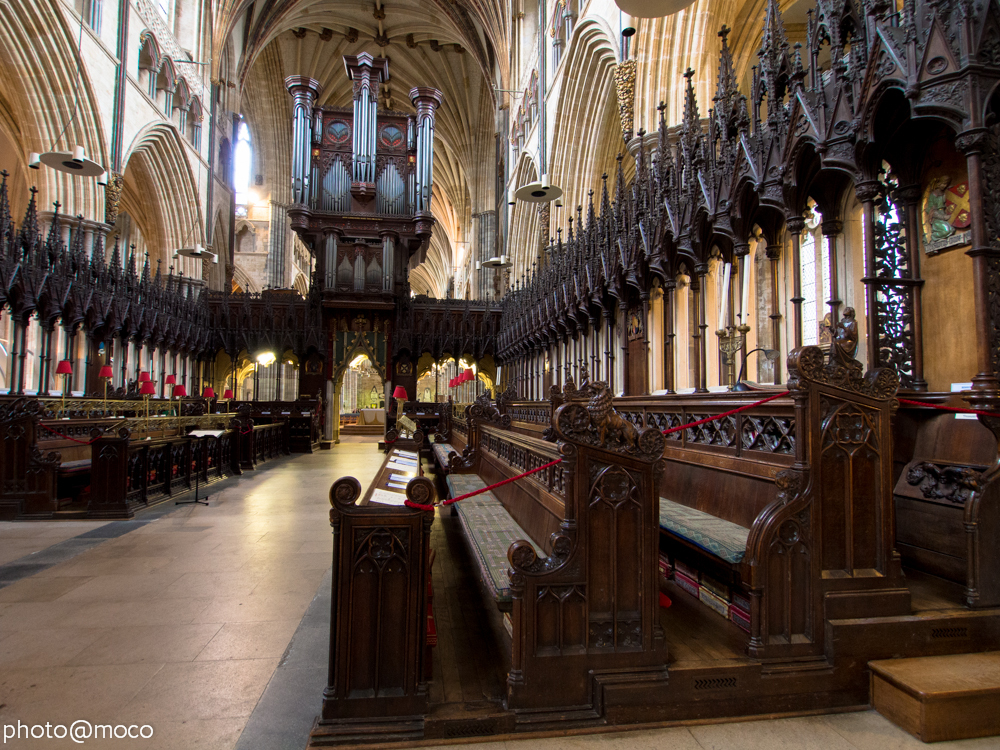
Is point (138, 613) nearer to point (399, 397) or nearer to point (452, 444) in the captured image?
point (452, 444)

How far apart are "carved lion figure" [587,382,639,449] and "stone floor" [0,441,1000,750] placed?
1.00 metres

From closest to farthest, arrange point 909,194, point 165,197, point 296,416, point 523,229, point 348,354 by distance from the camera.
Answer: point 909,194
point 296,416
point 165,197
point 348,354
point 523,229

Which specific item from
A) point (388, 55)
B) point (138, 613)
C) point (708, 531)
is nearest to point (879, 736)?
point (708, 531)

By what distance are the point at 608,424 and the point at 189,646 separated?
2211 millimetres

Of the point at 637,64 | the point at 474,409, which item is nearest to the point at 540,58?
the point at 637,64

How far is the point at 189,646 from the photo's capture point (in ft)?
8.80

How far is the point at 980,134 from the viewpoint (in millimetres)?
2463

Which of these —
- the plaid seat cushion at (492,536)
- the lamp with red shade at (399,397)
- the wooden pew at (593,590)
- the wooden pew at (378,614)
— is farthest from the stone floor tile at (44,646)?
the lamp with red shade at (399,397)

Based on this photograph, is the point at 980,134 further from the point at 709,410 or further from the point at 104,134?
the point at 104,134

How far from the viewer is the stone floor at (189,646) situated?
1.95m

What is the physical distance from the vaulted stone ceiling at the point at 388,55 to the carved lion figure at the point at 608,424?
908 inches

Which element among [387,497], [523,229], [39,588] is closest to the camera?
[387,497]

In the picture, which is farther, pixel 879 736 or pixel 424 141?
pixel 424 141

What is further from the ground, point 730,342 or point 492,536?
point 730,342
